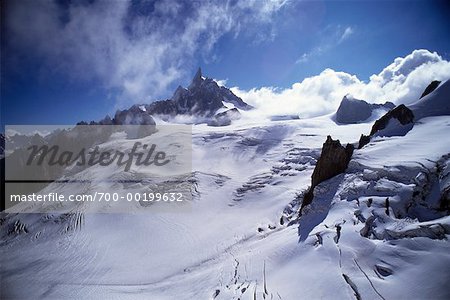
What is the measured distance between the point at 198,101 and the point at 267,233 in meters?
116

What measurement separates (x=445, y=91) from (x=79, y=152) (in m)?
82.3

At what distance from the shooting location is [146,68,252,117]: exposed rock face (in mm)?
133250

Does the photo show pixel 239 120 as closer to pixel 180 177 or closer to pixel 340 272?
pixel 180 177

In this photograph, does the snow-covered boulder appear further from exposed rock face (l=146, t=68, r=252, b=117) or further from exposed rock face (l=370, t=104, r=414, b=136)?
exposed rock face (l=146, t=68, r=252, b=117)

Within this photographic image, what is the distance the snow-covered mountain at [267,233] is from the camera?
49.4ft

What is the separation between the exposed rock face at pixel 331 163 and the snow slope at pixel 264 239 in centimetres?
114

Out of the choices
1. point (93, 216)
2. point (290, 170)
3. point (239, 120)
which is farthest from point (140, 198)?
point (239, 120)

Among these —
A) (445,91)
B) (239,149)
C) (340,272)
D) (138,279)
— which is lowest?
(138,279)

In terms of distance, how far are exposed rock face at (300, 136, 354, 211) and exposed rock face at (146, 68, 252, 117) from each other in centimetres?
10335

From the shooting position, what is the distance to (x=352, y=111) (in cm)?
11425

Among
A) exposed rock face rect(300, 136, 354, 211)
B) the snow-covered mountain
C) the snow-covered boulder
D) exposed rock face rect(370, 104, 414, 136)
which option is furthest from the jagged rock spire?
exposed rock face rect(300, 136, 354, 211)

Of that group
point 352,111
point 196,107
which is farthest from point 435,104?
point 196,107

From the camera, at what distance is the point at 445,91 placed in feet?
116

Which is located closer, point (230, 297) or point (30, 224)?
point (230, 297)
